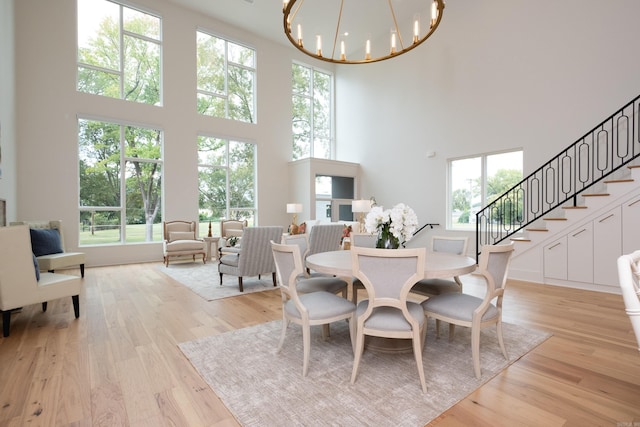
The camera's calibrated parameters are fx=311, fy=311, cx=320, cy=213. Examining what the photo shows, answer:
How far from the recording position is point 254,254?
4.36 m

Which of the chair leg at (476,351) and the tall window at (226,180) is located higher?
the tall window at (226,180)

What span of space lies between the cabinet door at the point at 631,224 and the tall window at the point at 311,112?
7.49 meters

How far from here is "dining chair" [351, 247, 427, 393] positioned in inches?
71.1

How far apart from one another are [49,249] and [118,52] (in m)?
4.49

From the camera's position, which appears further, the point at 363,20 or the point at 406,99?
the point at 363,20

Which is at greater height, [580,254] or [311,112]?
[311,112]

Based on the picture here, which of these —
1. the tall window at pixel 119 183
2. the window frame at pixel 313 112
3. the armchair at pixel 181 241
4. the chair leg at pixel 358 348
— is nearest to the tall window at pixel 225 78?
the window frame at pixel 313 112

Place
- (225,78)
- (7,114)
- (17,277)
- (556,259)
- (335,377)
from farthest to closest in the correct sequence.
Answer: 1. (225,78)
2. (7,114)
3. (556,259)
4. (17,277)
5. (335,377)

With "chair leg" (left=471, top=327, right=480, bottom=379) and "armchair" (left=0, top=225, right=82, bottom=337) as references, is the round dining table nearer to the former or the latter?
"chair leg" (left=471, top=327, right=480, bottom=379)

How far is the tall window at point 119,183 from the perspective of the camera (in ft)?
21.1

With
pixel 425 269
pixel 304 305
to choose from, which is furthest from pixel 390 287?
pixel 304 305

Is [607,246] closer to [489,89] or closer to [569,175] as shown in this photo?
[569,175]

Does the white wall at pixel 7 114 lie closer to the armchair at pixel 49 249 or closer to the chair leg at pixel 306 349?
the armchair at pixel 49 249

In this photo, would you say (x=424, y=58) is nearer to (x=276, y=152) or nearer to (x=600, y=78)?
(x=600, y=78)
